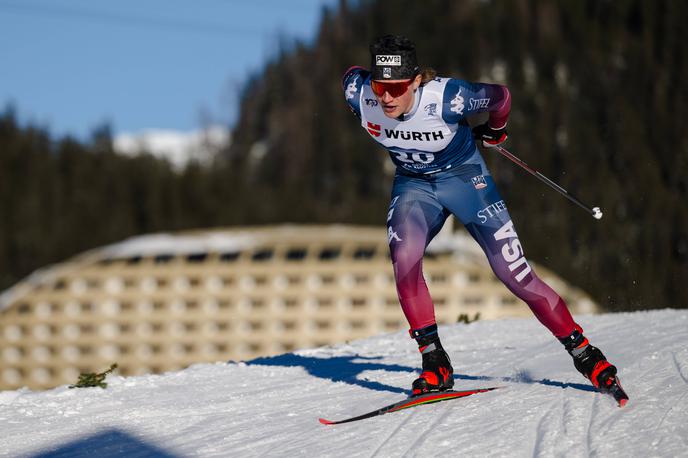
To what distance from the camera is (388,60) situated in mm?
5223

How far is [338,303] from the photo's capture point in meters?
21.2

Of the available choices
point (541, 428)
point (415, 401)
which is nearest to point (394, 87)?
point (415, 401)

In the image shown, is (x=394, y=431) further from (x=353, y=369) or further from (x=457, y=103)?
(x=353, y=369)

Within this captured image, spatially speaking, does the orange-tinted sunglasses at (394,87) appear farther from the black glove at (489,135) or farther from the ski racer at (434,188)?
the black glove at (489,135)

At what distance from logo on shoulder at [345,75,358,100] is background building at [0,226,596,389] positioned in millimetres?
15211

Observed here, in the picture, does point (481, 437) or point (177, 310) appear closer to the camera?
point (481, 437)

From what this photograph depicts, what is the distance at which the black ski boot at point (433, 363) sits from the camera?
18.0 ft

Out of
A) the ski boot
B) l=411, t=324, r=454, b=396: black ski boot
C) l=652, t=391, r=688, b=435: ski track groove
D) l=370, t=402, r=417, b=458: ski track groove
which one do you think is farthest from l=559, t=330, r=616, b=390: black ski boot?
l=370, t=402, r=417, b=458: ski track groove

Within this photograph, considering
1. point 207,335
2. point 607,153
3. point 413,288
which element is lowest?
point 207,335

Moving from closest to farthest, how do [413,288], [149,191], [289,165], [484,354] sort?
[413,288], [484,354], [149,191], [289,165]

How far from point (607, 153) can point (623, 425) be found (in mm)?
17159

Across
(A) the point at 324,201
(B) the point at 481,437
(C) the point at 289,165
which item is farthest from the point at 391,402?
(C) the point at 289,165

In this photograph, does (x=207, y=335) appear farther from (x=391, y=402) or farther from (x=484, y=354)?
(x=391, y=402)

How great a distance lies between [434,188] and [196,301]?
16710 millimetres
